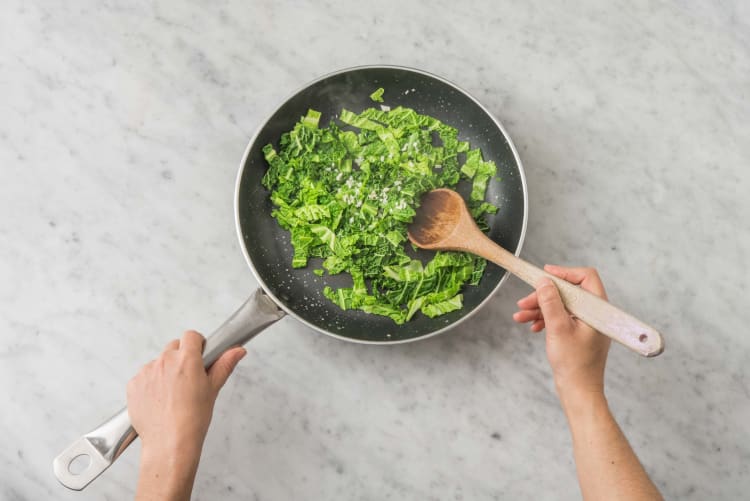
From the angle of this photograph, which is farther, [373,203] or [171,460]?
[373,203]

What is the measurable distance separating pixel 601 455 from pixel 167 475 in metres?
0.75

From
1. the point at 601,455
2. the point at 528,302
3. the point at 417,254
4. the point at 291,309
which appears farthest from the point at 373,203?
the point at 601,455

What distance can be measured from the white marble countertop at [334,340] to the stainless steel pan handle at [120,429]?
0.58 feet

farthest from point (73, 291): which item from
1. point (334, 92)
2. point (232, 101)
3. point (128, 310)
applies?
point (334, 92)

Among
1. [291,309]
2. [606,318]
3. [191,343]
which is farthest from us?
[291,309]

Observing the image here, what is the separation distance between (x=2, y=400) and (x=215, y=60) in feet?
2.89

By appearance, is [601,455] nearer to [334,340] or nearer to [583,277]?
[583,277]

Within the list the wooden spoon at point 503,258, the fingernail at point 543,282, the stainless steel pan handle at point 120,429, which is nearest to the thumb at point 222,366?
the stainless steel pan handle at point 120,429

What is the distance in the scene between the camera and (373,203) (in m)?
1.30

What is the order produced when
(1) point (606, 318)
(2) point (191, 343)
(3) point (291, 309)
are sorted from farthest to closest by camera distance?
(3) point (291, 309)
(2) point (191, 343)
(1) point (606, 318)

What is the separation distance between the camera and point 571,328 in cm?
106

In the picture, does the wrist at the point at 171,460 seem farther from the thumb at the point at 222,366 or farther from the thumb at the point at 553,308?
the thumb at the point at 553,308

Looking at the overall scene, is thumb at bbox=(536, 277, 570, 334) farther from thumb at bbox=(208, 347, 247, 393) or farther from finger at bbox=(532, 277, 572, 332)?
thumb at bbox=(208, 347, 247, 393)

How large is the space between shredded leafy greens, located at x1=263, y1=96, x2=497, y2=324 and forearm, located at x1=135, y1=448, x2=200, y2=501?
438 millimetres
